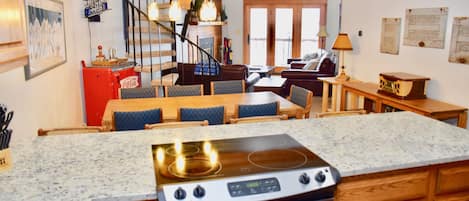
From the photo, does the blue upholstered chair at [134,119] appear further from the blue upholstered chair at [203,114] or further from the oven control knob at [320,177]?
the oven control knob at [320,177]

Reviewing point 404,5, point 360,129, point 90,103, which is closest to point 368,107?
point 404,5

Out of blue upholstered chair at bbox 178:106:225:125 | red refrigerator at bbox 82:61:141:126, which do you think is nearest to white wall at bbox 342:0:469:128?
blue upholstered chair at bbox 178:106:225:125

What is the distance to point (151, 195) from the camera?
4.80 ft

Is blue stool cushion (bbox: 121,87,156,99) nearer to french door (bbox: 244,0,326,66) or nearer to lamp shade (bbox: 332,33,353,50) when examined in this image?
lamp shade (bbox: 332,33,353,50)

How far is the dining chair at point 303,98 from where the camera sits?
12.8 feet

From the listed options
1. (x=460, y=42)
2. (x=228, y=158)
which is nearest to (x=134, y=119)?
(x=228, y=158)

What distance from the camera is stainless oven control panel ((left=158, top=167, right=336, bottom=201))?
1.47 m

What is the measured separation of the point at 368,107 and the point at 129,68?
3.35 meters

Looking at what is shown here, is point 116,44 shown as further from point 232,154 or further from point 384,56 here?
point 232,154

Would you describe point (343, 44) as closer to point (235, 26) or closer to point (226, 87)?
point (226, 87)

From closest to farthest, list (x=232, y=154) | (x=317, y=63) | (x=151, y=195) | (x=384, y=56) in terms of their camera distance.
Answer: (x=151, y=195) < (x=232, y=154) < (x=384, y=56) < (x=317, y=63)

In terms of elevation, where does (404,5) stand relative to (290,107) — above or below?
above

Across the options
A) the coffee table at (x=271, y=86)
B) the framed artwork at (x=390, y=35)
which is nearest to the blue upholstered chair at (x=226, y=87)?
the framed artwork at (x=390, y=35)

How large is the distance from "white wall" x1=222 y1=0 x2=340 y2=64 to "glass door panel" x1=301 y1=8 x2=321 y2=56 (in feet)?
1.18
